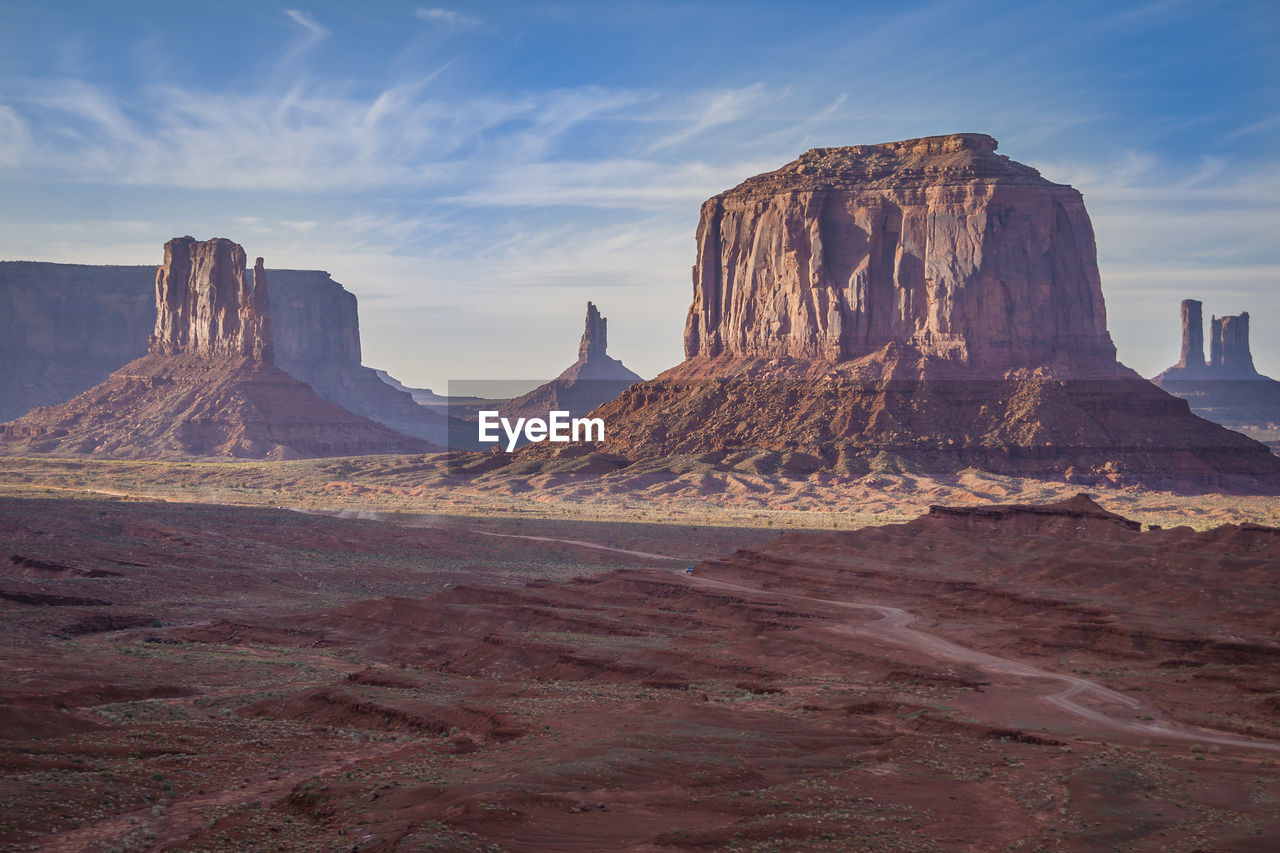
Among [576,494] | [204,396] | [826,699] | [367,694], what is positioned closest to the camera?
[367,694]

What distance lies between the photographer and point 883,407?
107125 mm

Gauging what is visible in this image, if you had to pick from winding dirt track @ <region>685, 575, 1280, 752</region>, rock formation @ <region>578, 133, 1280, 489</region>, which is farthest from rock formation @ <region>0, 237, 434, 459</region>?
winding dirt track @ <region>685, 575, 1280, 752</region>

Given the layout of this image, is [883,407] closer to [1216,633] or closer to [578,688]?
[1216,633]

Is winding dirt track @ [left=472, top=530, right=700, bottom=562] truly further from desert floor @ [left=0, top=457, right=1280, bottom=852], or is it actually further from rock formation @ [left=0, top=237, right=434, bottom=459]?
rock formation @ [left=0, top=237, right=434, bottom=459]

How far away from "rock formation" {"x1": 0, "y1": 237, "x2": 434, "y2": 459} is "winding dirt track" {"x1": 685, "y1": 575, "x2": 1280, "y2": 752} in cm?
10653

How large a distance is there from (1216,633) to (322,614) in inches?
1184

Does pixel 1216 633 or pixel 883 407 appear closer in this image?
pixel 1216 633

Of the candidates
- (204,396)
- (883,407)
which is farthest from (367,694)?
(204,396)

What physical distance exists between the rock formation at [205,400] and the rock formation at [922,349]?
45.4 metres

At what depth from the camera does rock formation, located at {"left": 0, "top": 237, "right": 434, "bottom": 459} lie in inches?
5610

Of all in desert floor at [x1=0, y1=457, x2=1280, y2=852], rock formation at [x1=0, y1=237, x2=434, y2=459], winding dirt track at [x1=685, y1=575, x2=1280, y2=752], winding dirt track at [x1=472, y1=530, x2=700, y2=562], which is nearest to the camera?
desert floor at [x1=0, y1=457, x2=1280, y2=852]

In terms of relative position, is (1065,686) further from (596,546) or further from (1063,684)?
(596,546)

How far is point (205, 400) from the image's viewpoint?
5881 inches

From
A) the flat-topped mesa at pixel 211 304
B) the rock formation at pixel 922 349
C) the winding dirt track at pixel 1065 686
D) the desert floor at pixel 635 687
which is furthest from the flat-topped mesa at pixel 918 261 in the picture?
the winding dirt track at pixel 1065 686
